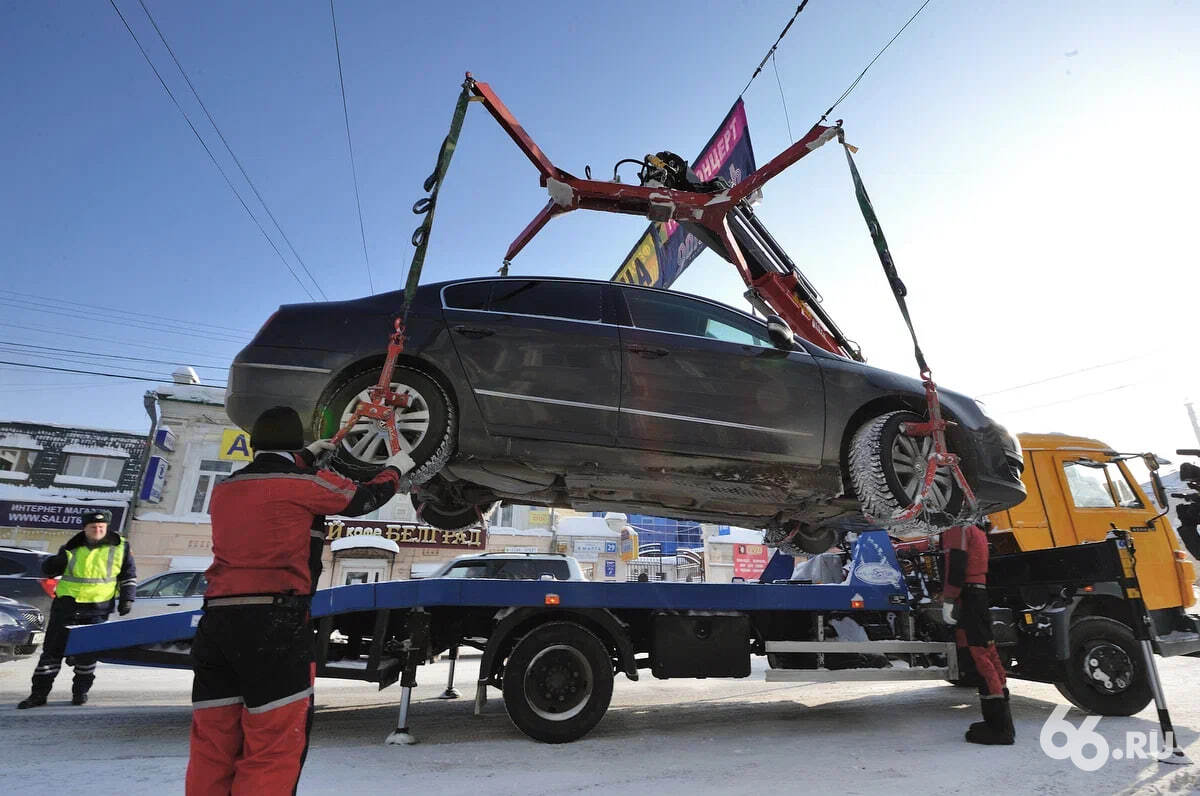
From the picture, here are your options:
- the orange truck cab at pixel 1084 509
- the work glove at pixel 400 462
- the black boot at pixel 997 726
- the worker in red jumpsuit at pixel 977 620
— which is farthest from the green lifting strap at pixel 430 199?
the orange truck cab at pixel 1084 509

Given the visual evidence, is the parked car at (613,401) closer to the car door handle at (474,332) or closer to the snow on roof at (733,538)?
the car door handle at (474,332)

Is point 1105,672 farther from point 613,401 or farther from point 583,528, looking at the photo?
point 583,528

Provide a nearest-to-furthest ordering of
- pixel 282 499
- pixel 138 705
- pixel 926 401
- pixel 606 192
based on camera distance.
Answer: pixel 282 499
pixel 926 401
pixel 606 192
pixel 138 705

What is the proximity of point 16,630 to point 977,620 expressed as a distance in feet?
30.3

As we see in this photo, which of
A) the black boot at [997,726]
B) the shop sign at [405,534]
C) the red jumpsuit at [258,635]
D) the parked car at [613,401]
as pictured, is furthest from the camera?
the shop sign at [405,534]

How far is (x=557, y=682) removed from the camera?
3807 mm

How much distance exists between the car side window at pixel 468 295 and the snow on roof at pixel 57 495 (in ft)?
54.9

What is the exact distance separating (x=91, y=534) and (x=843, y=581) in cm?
619

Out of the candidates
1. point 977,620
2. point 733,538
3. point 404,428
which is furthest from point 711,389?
point 733,538

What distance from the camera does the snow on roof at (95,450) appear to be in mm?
16172

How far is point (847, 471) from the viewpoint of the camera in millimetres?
3693

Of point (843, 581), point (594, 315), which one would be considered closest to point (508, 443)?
point (594, 315)

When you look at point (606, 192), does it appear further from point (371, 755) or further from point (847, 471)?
point (371, 755)

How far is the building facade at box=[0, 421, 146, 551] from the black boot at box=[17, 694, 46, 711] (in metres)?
13.1
